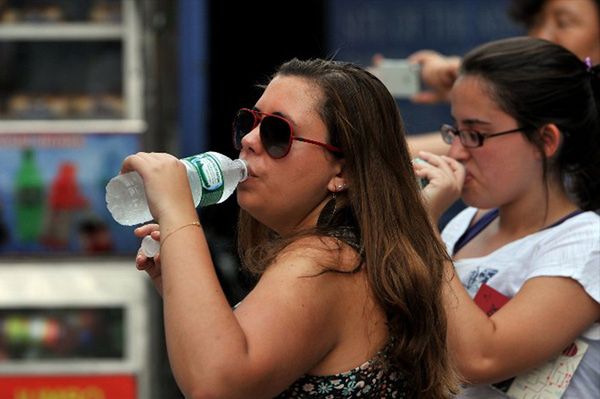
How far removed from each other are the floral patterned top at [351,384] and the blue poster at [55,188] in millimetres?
3740

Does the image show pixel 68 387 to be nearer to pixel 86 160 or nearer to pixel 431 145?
pixel 86 160

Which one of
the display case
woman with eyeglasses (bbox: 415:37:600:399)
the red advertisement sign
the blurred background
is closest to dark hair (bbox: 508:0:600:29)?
woman with eyeglasses (bbox: 415:37:600:399)

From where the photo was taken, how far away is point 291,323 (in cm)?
219

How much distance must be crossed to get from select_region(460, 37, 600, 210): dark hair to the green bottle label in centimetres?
94

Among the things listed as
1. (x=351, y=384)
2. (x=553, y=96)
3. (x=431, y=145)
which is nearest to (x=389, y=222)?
(x=351, y=384)

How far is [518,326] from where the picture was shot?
2865 mm

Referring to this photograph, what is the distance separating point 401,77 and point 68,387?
9.08 ft

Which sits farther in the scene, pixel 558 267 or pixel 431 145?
pixel 431 145

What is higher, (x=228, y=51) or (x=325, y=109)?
(x=325, y=109)

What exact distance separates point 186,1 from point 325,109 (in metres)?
3.85

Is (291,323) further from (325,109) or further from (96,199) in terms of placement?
(96,199)

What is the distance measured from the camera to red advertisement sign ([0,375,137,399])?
19.8 ft

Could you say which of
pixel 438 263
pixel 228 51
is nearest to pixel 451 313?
pixel 438 263

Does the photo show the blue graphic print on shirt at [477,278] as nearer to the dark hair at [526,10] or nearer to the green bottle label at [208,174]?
the green bottle label at [208,174]
